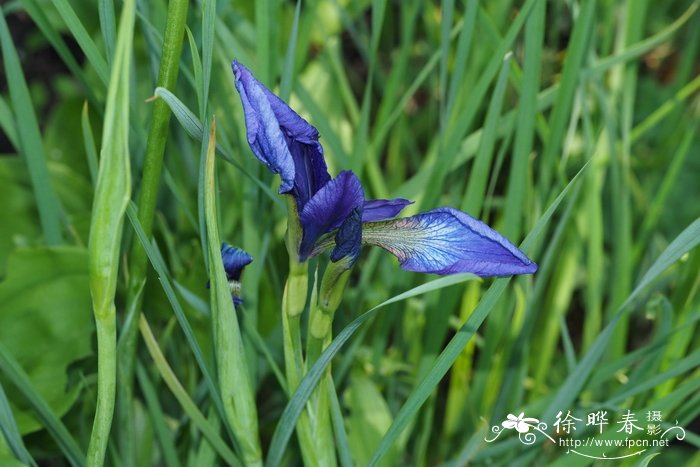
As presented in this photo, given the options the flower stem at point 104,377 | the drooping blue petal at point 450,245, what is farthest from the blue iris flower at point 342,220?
the flower stem at point 104,377

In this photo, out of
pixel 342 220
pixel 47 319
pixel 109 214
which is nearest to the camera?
pixel 109 214

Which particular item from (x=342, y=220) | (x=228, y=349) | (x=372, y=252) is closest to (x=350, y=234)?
(x=342, y=220)

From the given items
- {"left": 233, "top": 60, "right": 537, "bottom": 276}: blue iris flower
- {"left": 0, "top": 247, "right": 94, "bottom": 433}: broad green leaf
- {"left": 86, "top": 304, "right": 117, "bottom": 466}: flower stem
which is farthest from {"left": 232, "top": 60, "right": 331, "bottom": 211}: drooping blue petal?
{"left": 0, "top": 247, "right": 94, "bottom": 433}: broad green leaf

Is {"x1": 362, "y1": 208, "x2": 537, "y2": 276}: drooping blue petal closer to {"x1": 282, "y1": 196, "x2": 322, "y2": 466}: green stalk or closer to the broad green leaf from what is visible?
{"x1": 282, "y1": 196, "x2": 322, "y2": 466}: green stalk

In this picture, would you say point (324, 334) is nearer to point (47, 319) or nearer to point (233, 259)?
point (233, 259)

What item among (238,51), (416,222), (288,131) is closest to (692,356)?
(416,222)

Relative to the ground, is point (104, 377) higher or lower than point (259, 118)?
lower

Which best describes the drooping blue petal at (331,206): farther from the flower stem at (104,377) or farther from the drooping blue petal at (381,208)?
the flower stem at (104,377)
